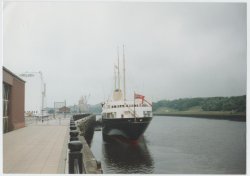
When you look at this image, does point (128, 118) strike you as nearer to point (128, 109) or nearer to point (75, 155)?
point (128, 109)

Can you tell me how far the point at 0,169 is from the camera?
8008 millimetres

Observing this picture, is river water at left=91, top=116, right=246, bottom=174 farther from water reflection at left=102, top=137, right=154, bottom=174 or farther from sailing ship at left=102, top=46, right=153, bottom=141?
sailing ship at left=102, top=46, right=153, bottom=141

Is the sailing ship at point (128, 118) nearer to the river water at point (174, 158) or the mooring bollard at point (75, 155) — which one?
the river water at point (174, 158)

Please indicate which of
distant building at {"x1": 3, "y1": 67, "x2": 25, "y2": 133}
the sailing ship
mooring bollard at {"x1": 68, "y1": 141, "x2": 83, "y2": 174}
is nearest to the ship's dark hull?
the sailing ship

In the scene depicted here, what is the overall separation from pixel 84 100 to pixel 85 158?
92.0m

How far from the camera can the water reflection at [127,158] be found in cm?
1834

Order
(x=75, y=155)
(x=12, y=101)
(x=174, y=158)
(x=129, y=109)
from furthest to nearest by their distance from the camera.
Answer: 1. (x=129, y=109)
2. (x=174, y=158)
3. (x=12, y=101)
4. (x=75, y=155)

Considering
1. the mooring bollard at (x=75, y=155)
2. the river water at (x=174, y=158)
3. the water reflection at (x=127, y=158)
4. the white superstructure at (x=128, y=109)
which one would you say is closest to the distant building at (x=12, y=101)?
the river water at (x=174, y=158)

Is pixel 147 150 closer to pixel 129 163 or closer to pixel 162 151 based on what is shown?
pixel 162 151

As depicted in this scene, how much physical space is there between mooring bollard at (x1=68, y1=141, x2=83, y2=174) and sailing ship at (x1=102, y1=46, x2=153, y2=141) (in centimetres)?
1958

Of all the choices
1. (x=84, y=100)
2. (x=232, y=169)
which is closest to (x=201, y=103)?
(x=232, y=169)

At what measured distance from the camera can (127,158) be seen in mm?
21641

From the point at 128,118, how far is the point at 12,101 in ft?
36.2

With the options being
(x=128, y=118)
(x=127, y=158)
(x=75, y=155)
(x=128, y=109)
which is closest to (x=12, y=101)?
(x=127, y=158)
